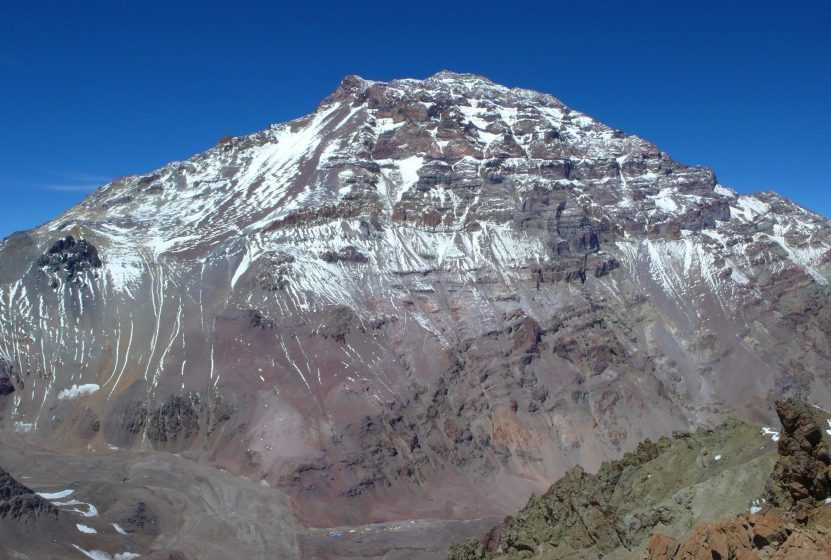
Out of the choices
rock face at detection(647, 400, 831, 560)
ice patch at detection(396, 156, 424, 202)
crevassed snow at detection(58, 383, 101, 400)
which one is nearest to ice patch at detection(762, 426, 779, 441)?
rock face at detection(647, 400, 831, 560)

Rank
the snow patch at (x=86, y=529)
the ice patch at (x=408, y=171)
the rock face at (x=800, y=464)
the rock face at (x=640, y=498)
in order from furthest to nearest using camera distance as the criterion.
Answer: the ice patch at (x=408, y=171)
the snow patch at (x=86, y=529)
the rock face at (x=640, y=498)
the rock face at (x=800, y=464)

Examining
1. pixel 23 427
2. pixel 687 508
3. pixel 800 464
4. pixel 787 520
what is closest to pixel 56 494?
pixel 23 427

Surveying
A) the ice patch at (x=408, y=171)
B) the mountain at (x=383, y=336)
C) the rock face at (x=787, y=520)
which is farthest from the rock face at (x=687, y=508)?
the ice patch at (x=408, y=171)

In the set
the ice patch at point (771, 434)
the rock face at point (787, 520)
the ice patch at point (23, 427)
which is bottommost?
the rock face at point (787, 520)

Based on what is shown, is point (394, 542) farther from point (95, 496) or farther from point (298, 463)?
point (95, 496)

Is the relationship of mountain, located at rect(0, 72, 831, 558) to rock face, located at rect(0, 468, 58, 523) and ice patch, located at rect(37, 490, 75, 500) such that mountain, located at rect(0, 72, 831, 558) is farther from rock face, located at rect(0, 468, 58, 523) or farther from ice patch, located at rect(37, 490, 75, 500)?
rock face, located at rect(0, 468, 58, 523)

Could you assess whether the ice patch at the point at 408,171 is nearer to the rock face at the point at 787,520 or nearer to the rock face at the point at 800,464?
the rock face at the point at 800,464
